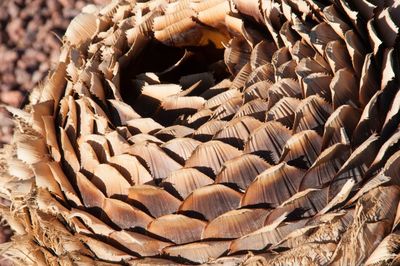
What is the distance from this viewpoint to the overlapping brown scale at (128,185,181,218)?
88cm

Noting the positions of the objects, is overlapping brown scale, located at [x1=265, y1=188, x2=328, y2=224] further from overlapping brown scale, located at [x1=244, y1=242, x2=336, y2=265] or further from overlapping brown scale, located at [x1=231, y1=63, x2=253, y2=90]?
overlapping brown scale, located at [x1=231, y1=63, x2=253, y2=90]

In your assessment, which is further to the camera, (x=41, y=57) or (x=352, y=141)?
(x=41, y=57)

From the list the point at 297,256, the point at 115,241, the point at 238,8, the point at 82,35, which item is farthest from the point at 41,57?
the point at 297,256

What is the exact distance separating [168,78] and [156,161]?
0.90 ft

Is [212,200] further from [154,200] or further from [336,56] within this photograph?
[336,56]

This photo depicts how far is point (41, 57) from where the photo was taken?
2252mm

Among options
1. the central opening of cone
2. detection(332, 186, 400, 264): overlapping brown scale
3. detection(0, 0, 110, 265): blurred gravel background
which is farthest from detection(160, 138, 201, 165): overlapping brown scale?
detection(0, 0, 110, 265): blurred gravel background

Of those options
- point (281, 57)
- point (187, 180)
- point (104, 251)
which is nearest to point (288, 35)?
point (281, 57)

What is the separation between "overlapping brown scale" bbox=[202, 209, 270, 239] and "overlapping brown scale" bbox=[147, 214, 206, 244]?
0.02 metres

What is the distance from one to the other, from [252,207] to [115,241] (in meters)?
0.16

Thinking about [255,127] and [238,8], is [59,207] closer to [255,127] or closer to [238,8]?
[255,127]

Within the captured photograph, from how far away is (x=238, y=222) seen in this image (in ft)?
2.77

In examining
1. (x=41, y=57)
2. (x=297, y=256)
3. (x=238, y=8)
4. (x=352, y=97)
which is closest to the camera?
(x=297, y=256)

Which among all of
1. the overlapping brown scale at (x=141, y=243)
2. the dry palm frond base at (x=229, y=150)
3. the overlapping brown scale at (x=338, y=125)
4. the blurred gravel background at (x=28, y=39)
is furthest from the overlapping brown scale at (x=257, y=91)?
the blurred gravel background at (x=28, y=39)
